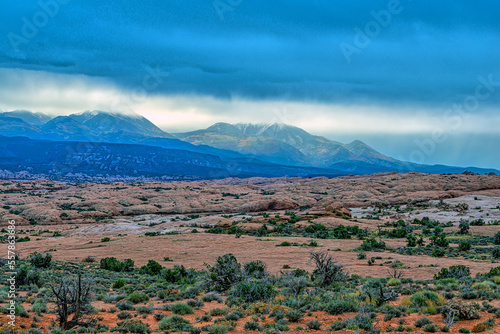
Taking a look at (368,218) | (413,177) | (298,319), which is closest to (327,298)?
(298,319)

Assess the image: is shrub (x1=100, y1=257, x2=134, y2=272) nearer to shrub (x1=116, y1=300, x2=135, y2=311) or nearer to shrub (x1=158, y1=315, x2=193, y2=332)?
shrub (x1=116, y1=300, x2=135, y2=311)

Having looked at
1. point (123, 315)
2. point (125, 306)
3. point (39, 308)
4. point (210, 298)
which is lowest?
point (210, 298)

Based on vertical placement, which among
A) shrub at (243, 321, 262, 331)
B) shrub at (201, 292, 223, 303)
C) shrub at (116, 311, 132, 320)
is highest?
shrub at (243, 321, 262, 331)

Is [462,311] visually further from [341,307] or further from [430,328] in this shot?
[341,307]

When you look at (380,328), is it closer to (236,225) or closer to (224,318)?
(224,318)

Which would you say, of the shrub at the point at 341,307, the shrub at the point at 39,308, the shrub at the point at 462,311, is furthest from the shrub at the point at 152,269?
the shrub at the point at 462,311

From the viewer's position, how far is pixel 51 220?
59062 millimetres

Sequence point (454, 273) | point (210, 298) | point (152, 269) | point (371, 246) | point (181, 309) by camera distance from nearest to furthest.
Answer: point (181, 309) → point (210, 298) → point (454, 273) → point (152, 269) → point (371, 246)

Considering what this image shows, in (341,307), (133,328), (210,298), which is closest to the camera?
(133,328)

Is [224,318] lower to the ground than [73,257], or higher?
higher

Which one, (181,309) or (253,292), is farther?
(253,292)

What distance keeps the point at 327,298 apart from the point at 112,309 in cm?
814

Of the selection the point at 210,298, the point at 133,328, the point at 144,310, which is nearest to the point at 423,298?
the point at 210,298

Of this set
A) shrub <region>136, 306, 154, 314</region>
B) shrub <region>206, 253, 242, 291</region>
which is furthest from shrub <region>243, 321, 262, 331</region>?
shrub <region>206, 253, 242, 291</region>
